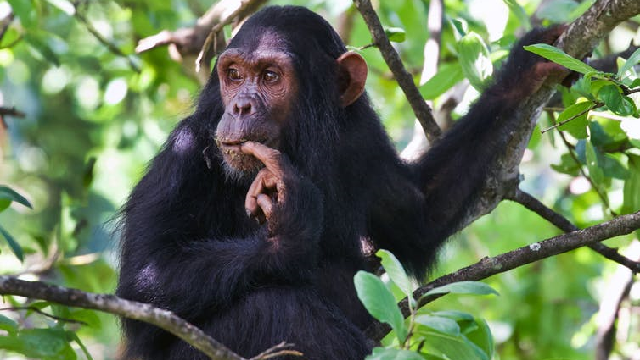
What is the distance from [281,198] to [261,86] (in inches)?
38.2

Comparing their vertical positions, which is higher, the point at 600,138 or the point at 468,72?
the point at 468,72

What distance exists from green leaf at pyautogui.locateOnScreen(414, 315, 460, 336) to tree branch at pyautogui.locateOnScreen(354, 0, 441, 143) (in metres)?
2.69

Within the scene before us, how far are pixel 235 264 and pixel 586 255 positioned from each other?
18.1ft

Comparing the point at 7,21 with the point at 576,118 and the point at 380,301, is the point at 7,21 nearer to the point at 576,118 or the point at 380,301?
the point at 576,118

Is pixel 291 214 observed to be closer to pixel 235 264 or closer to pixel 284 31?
pixel 235 264

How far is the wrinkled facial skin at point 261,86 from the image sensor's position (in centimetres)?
509

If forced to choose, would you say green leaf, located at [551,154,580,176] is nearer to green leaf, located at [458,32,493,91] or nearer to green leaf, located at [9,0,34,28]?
green leaf, located at [458,32,493,91]

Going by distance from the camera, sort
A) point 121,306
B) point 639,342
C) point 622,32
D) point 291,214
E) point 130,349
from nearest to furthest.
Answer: point 121,306 → point 291,214 → point 130,349 → point 639,342 → point 622,32

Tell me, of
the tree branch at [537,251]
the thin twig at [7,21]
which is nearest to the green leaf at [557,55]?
the tree branch at [537,251]

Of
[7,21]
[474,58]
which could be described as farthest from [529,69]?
[7,21]

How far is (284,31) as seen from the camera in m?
5.46

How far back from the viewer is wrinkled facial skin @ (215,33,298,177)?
5.09m

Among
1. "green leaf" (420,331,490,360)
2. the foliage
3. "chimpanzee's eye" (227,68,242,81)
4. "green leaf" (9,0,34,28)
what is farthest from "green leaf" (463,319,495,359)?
"green leaf" (9,0,34,28)

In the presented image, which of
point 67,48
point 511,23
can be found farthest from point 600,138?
point 67,48
